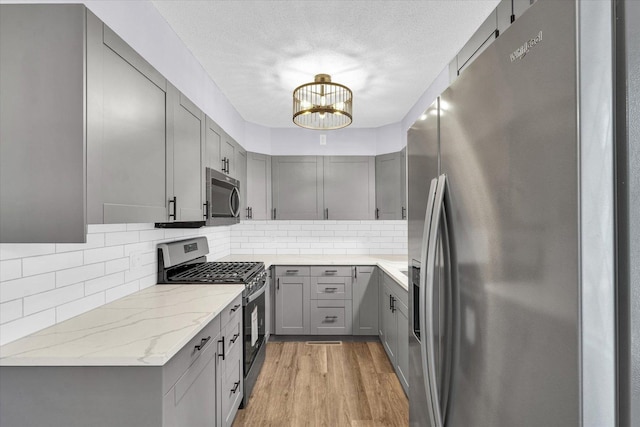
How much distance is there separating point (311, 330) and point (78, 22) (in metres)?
3.24

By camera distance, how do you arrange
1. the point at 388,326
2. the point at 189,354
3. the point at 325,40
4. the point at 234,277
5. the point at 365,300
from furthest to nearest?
the point at 365,300, the point at 388,326, the point at 234,277, the point at 325,40, the point at 189,354

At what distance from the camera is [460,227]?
2.94 ft

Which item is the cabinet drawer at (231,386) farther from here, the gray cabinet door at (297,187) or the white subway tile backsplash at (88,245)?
the gray cabinet door at (297,187)

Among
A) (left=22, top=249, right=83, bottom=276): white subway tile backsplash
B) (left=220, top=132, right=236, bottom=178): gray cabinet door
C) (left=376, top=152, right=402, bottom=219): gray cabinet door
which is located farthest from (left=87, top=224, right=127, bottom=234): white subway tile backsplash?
(left=376, top=152, right=402, bottom=219): gray cabinet door

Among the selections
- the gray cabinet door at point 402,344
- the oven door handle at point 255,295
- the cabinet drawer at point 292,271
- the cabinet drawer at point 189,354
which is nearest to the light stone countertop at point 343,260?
the cabinet drawer at point 292,271

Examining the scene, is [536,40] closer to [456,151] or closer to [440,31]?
[456,151]

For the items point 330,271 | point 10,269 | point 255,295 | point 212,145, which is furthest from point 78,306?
point 330,271

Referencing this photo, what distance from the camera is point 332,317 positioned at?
363 centimetres

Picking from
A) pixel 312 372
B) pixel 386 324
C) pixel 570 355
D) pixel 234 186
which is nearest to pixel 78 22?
pixel 570 355

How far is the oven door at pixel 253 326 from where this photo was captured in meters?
2.39

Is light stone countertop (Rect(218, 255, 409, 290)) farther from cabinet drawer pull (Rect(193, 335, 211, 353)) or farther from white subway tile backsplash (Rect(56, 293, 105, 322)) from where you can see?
white subway tile backsplash (Rect(56, 293, 105, 322))

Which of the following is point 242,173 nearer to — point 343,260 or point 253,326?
point 343,260

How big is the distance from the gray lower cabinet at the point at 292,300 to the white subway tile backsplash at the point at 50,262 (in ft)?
7.17

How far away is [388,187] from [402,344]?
1857mm
